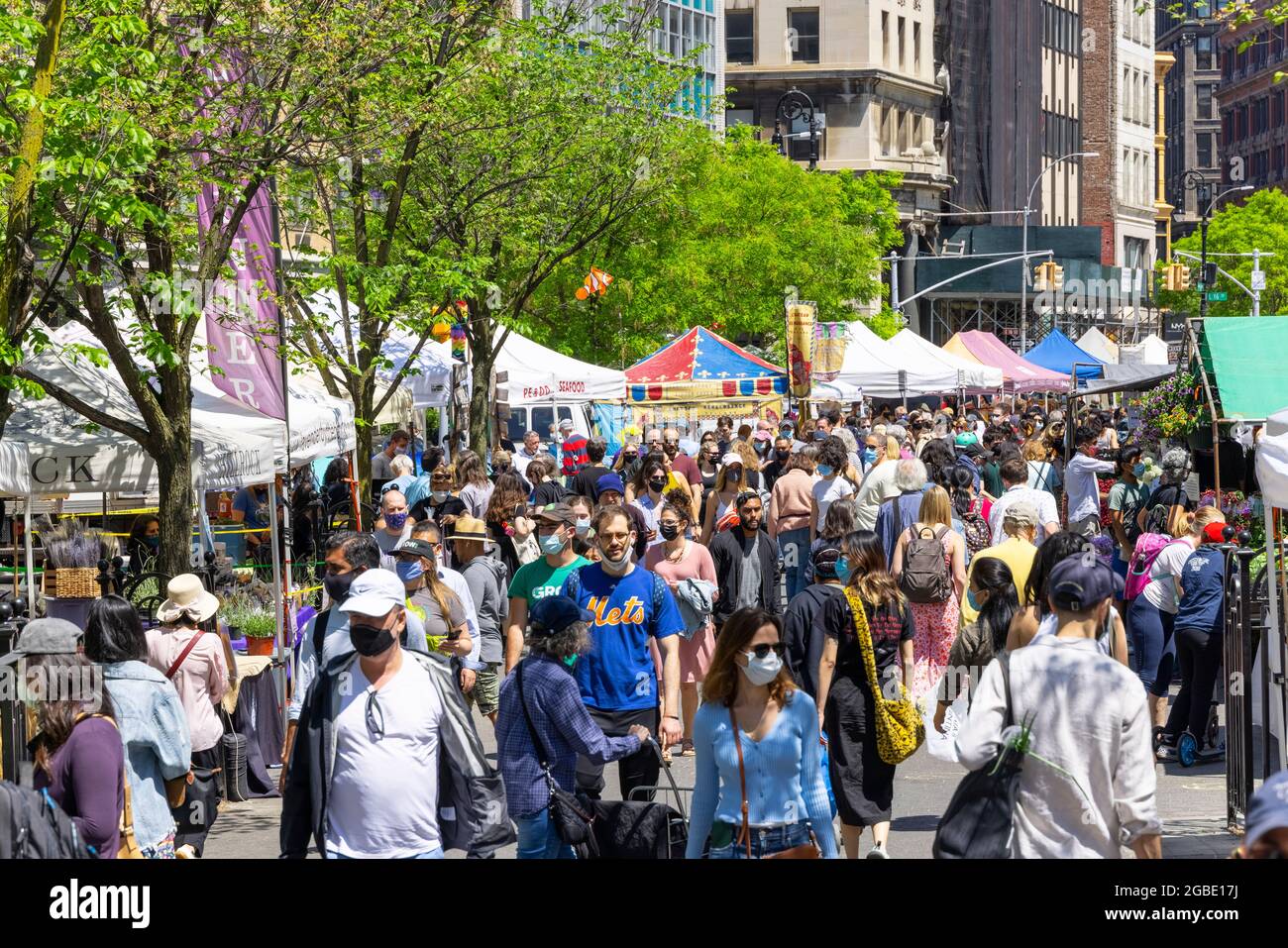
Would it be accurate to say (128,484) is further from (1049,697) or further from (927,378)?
(927,378)

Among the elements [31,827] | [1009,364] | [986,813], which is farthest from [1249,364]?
[1009,364]

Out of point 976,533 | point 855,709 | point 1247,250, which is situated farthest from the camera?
point 1247,250

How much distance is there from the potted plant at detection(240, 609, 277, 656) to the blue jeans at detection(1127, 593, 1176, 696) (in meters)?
5.77

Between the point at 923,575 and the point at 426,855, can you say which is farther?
the point at 923,575

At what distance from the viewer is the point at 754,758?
636 centimetres

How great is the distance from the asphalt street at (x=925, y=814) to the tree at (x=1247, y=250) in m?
88.0

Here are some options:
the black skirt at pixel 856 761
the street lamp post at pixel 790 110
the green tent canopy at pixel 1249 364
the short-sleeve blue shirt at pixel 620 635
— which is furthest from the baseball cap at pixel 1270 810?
the street lamp post at pixel 790 110

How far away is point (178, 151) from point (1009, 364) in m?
34.5

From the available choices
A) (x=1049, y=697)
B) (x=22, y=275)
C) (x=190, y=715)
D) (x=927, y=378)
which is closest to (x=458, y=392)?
(x=927, y=378)

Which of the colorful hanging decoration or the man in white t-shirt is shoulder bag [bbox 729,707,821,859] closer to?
the man in white t-shirt

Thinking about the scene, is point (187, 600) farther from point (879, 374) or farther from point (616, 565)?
point (879, 374)

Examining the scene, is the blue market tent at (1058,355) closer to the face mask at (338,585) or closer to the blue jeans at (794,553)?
the blue jeans at (794,553)

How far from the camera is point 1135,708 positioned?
5.66 m

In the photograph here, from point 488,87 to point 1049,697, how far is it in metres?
19.5
